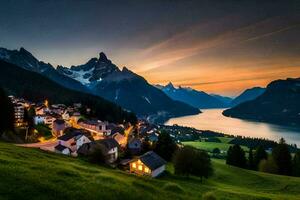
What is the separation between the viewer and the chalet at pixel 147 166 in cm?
7275

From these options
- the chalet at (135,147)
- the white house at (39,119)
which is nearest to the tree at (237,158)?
the chalet at (135,147)

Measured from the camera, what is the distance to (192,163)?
72188 mm

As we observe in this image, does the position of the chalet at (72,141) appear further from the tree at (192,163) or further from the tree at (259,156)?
the tree at (259,156)

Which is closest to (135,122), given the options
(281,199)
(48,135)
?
(48,135)

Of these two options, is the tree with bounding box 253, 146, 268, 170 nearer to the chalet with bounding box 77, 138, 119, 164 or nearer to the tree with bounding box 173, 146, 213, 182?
the tree with bounding box 173, 146, 213, 182

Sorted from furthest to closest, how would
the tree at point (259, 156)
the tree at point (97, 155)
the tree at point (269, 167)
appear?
the tree at point (259, 156) → the tree at point (269, 167) → the tree at point (97, 155)

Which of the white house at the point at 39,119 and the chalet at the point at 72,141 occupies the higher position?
the white house at the point at 39,119

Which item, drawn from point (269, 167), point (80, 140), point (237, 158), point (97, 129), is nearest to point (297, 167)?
point (269, 167)

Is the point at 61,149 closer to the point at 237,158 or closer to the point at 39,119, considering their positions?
the point at 39,119

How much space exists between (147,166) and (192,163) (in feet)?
36.2

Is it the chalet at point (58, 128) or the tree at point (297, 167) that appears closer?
the tree at point (297, 167)

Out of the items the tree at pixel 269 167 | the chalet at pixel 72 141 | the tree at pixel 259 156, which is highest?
the chalet at pixel 72 141

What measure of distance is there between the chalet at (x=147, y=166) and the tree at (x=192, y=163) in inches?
183

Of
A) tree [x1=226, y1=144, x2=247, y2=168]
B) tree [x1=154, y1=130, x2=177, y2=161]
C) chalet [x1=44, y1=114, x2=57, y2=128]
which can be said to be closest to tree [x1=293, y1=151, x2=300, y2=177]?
tree [x1=226, y1=144, x2=247, y2=168]
